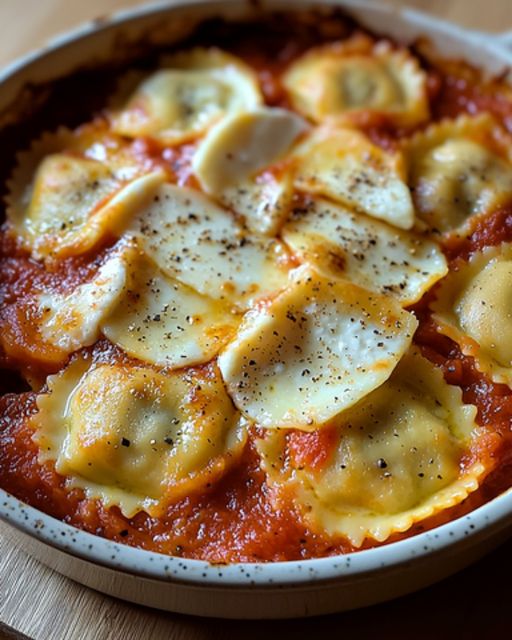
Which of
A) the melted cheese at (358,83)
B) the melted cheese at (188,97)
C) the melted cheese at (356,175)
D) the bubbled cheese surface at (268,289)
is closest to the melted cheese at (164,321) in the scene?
the bubbled cheese surface at (268,289)

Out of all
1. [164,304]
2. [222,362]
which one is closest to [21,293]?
[164,304]

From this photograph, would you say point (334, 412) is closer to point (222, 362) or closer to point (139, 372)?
point (222, 362)

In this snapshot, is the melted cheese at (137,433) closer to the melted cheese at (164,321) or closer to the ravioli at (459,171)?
the melted cheese at (164,321)

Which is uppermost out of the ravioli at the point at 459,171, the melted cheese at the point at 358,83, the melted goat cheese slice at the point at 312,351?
the melted cheese at the point at 358,83

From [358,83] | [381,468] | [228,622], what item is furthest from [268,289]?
[358,83]

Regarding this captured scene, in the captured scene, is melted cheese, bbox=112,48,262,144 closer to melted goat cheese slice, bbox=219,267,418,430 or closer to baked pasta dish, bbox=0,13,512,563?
baked pasta dish, bbox=0,13,512,563

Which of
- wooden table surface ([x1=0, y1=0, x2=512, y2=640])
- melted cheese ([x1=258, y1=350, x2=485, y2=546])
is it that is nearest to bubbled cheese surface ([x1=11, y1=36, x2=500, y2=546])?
melted cheese ([x1=258, y1=350, x2=485, y2=546])
